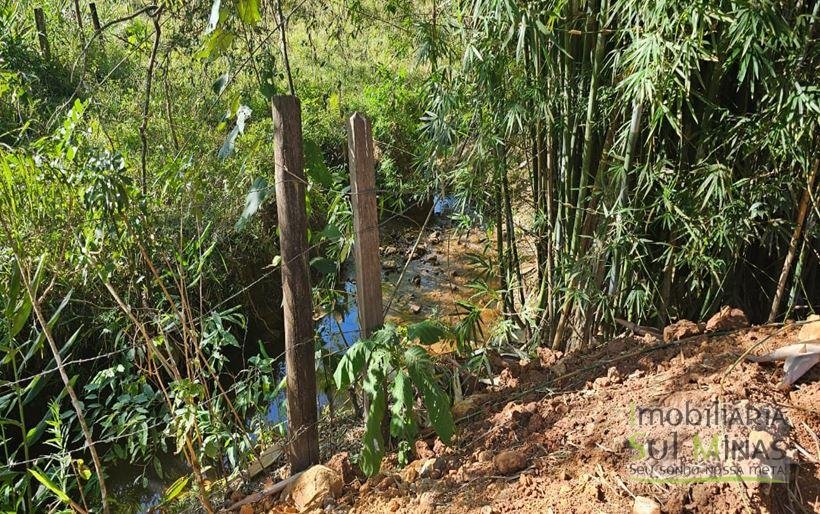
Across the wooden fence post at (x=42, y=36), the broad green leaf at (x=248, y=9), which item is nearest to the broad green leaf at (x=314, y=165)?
the broad green leaf at (x=248, y=9)

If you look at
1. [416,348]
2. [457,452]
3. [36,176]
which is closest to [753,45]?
[416,348]

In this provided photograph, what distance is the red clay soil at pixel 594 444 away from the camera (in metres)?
1.78

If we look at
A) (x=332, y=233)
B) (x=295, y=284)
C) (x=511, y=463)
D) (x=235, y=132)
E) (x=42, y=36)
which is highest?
(x=42, y=36)

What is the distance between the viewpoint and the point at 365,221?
2.24 metres

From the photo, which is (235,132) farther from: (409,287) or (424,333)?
(409,287)

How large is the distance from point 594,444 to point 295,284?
3.47 ft

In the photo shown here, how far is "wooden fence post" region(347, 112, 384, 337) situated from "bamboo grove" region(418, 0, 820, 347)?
0.63 m

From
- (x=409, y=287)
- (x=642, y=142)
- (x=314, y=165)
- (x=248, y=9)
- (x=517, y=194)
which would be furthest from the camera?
(x=409, y=287)

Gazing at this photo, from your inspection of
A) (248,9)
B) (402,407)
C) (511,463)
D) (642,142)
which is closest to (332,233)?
(402,407)

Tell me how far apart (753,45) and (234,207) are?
125 inches

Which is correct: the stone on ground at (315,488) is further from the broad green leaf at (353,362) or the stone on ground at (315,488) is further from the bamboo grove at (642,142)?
the bamboo grove at (642,142)

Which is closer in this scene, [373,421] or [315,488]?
[373,421]

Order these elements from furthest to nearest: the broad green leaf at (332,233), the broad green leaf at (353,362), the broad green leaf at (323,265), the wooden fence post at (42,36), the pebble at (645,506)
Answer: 1. the wooden fence post at (42,36)
2. the broad green leaf at (323,265)
3. the broad green leaf at (332,233)
4. the broad green leaf at (353,362)
5. the pebble at (645,506)

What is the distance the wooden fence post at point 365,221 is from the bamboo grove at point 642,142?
24.6 inches
